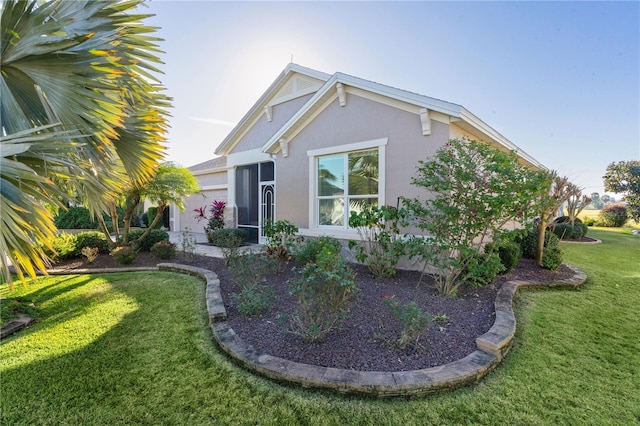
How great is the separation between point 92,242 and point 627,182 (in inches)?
1507

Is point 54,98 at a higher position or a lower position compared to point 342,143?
lower

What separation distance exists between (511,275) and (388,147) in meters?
4.30

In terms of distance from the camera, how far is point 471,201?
5.15m

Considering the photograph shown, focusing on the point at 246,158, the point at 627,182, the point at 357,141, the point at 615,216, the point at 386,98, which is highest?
the point at 386,98

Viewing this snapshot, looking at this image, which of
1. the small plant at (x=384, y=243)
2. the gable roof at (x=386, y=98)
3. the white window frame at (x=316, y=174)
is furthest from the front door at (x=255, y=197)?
the small plant at (x=384, y=243)

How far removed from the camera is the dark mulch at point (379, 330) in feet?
10.7

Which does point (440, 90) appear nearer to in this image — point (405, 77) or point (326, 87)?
point (405, 77)

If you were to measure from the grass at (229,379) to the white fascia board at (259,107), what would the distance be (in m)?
9.61

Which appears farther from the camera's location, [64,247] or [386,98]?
[64,247]

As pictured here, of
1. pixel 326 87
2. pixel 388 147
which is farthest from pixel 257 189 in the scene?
pixel 388 147

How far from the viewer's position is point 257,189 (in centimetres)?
1272

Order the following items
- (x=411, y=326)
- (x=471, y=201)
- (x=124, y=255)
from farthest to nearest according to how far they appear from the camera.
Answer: (x=124, y=255) → (x=471, y=201) → (x=411, y=326)

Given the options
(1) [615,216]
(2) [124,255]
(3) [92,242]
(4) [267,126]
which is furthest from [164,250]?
(1) [615,216]

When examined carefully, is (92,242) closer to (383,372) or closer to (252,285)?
(252,285)
